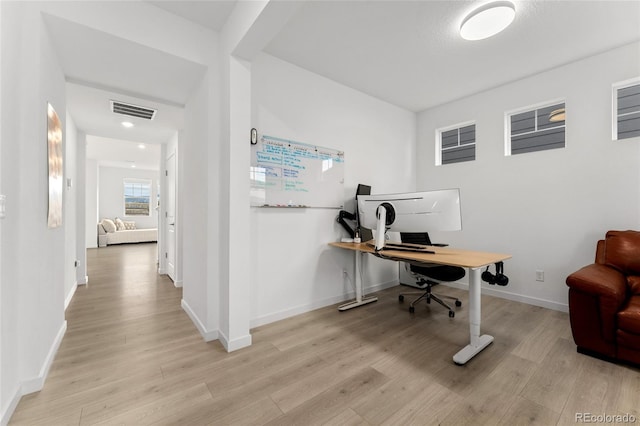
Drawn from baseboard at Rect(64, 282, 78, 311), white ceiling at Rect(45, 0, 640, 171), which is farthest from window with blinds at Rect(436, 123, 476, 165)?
baseboard at Rect(64, 282, 78, 311)

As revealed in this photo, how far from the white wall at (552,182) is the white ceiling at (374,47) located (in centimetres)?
26

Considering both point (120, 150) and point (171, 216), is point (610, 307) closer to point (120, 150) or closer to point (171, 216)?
point (171, 216)

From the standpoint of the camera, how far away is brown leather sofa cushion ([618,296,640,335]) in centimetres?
176

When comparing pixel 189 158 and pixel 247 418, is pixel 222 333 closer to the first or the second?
pixel 247 418

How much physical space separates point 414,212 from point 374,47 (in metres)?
1.71

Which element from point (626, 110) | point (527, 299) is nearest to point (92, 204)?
point (527, 299)

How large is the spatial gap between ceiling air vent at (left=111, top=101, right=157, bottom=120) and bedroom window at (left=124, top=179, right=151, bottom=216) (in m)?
7.31

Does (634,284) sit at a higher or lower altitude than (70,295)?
higher

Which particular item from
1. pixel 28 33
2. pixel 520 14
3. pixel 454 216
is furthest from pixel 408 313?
pixel 28 33

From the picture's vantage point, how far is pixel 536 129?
3199 mm

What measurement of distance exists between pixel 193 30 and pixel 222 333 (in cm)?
259

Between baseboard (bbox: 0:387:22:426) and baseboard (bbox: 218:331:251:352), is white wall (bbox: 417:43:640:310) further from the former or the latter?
baseboard (bbox: 0:387:22:426)

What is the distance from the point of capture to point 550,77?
2.99 m

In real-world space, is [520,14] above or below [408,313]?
above
